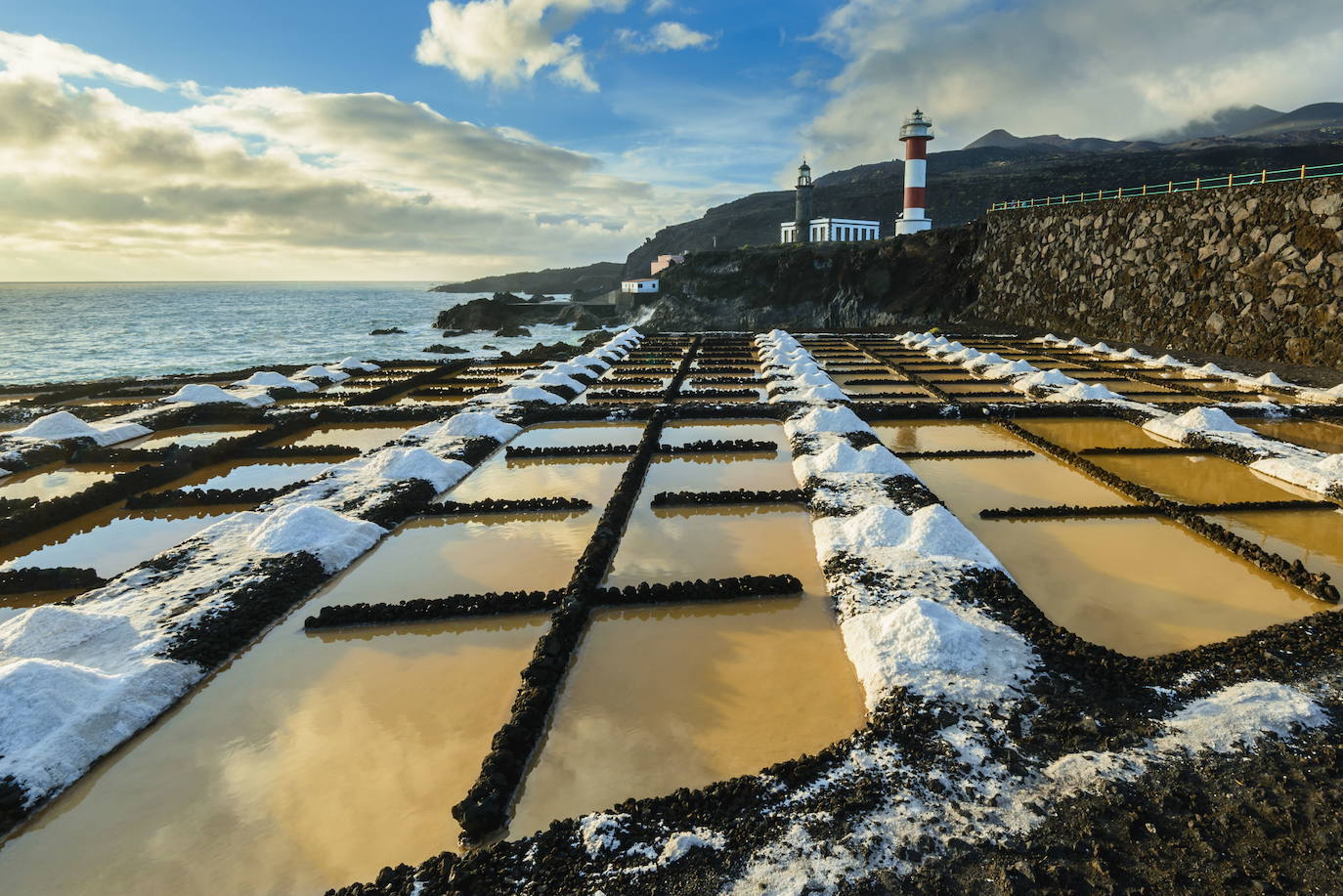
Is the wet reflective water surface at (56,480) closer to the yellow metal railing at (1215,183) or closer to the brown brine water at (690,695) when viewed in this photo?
the brown brine water at (690,695)

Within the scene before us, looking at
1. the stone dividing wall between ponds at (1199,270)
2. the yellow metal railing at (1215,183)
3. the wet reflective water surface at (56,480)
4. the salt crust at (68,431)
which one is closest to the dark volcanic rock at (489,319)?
the stone dividing wall between ponds at (1199,270)

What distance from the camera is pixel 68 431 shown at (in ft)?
45.5

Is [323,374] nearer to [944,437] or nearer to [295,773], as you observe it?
[944,437]

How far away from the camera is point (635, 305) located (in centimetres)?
5612

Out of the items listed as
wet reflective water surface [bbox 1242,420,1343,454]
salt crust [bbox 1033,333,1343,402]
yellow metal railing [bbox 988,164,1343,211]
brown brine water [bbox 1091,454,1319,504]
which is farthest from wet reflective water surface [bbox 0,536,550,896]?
yellow metal railing [bbox 988,164,1343,211]

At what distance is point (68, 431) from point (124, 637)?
11158 mm

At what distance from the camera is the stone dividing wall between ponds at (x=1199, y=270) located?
18013 millimetres

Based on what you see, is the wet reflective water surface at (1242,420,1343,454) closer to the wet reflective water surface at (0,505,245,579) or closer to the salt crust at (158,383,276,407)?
the wet reflective water surface at (0,505,245,579)

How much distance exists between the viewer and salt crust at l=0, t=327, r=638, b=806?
469cm

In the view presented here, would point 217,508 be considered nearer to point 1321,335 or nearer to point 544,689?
point 544,689

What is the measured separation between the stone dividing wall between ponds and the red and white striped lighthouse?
11.1 meters

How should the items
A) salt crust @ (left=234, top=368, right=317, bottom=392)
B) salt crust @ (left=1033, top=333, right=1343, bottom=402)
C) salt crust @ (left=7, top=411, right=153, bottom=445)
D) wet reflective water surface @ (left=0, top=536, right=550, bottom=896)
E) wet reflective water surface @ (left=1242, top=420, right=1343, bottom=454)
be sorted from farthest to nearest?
salt crust @ (left=234, top=368, right=317, bottom=392) → salt crust @ (left=1033, top=333, right=1343, bottom=402) → salt crust @ (left=7, top=411, right=153, bottom=445) → wet reflective water surface @ (left=1242, top=420, right=1343, bottom=454) → wet reflective water surface @ (left=0, top=536, right=550, bottom=896)

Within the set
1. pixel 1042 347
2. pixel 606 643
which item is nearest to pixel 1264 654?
pixel 606 643

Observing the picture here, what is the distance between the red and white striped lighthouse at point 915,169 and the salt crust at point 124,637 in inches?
1620
